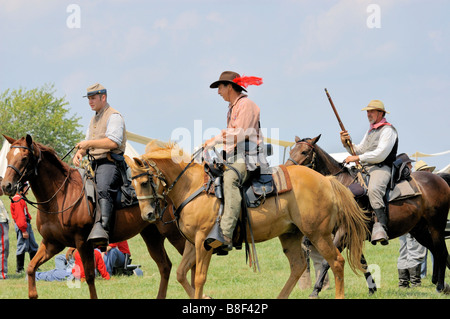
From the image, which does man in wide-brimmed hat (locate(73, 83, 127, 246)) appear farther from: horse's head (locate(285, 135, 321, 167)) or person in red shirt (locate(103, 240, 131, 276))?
person in red shirt (locate(103, 240, 131, 276))

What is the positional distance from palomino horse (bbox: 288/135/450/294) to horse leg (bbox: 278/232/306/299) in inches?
48.1

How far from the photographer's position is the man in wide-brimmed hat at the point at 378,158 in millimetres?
9391

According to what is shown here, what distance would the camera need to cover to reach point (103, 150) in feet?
29.0

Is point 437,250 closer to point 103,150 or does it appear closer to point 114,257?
point 103,150

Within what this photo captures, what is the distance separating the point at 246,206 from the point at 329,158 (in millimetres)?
2655

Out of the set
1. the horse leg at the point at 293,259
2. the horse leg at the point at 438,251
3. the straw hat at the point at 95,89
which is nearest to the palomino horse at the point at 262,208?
the horse leg at the point at 293,259

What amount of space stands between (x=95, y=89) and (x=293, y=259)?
3.91 m

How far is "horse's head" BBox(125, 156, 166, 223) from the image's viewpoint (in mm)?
7445

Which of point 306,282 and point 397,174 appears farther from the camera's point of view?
point 306,282

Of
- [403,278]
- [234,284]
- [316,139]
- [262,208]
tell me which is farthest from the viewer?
[234,284]

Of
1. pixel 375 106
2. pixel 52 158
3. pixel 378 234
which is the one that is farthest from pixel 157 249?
pixel 375 106
